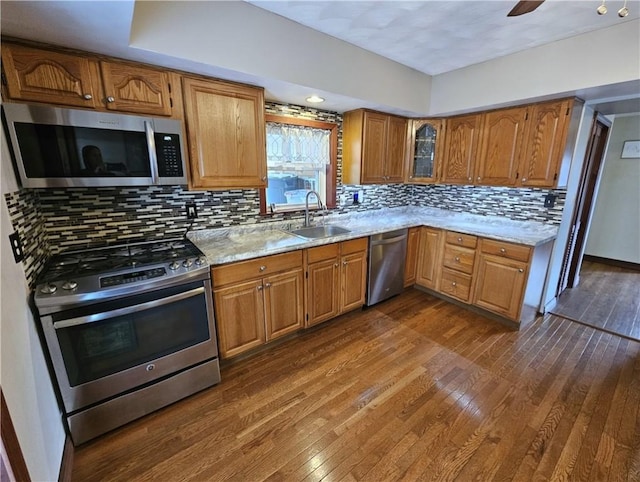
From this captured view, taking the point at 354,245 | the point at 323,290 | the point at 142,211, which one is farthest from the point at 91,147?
the point at 354,245

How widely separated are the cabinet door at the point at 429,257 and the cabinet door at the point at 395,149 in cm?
75

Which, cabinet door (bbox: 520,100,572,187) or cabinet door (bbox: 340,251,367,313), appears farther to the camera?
cabinet door (bbox: 340,251,367,313)

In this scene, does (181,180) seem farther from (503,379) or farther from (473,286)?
(473,286)

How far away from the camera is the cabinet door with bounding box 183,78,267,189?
1.93 m

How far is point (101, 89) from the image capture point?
161 centimetres

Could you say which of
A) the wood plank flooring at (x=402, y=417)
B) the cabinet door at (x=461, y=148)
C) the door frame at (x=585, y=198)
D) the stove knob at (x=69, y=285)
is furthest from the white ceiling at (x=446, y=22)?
the wood plank flooring at (x=402, y=417)

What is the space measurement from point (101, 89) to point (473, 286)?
350 cm

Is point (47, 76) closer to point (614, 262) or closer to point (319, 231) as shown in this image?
point (319, 231)

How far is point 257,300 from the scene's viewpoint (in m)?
2.20

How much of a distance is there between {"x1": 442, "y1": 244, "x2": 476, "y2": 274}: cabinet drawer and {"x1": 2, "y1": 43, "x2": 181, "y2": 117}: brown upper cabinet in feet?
9.56

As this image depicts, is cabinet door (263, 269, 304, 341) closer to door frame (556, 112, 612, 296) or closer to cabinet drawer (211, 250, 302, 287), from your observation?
cabinet drawer (211, 250, 302, 287)

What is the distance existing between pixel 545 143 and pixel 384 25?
1.83 m

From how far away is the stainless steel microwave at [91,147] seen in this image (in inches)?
55.1

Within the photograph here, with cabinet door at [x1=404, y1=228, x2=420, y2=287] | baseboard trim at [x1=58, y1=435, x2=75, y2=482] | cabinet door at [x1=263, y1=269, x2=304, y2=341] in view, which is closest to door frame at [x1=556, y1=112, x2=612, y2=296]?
cabinet door at [x1=404, y1=228, x2=420, y2=287]
